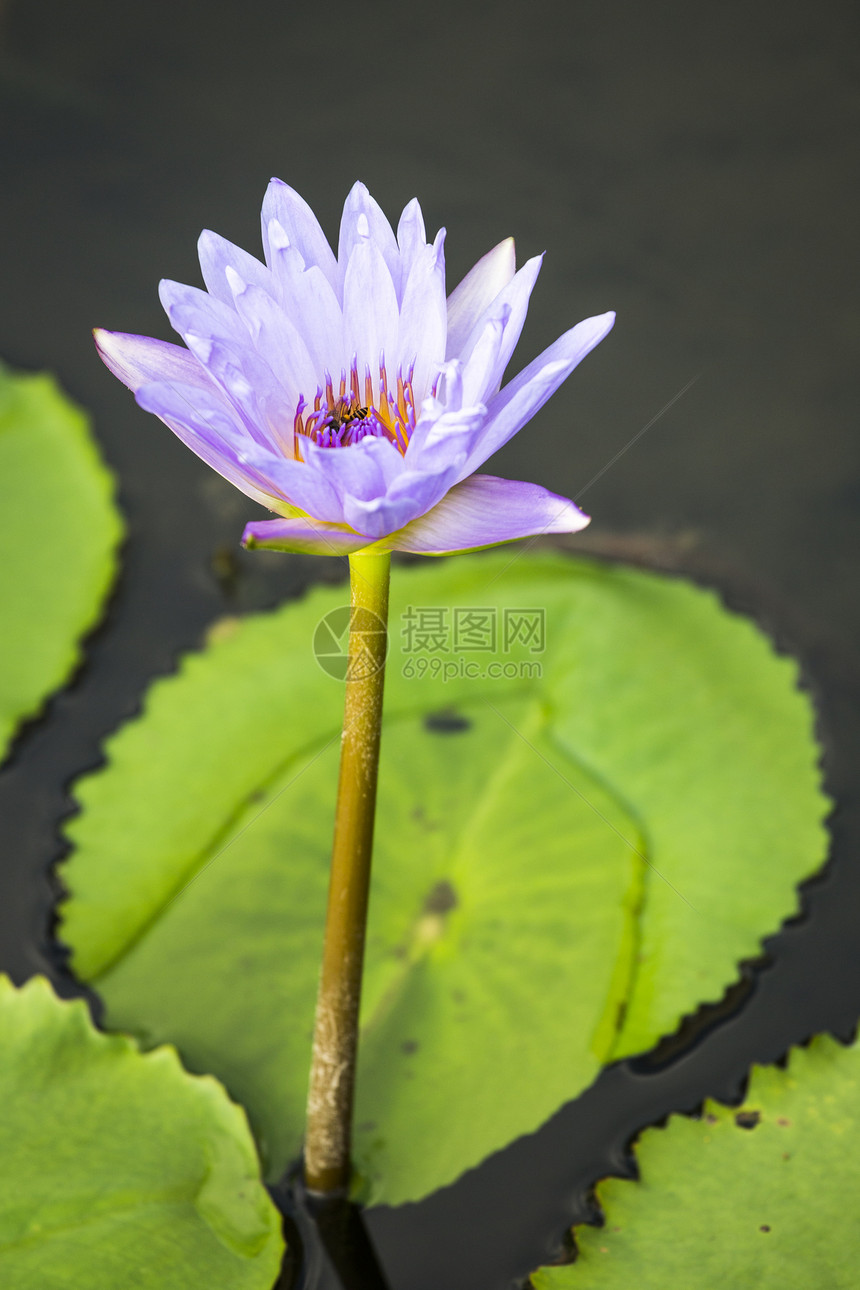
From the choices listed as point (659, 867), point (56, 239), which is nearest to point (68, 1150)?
point (659, 867)

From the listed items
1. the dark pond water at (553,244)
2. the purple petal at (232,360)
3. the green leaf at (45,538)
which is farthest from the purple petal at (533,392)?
the green leaf at (45,538)

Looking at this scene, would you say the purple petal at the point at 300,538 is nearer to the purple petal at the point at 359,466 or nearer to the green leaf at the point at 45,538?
the purple petal at the point at 359,466

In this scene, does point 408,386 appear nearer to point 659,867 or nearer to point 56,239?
point 659,867

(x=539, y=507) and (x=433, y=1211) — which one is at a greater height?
(x=539, y=507)

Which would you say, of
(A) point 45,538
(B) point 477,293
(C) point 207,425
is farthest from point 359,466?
(A) point 45,538

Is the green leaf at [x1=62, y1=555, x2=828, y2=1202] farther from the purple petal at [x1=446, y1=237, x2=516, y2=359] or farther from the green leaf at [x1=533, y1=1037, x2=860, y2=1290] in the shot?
the purple petal at [x1=446, y1=237, x2=516, y2=359]

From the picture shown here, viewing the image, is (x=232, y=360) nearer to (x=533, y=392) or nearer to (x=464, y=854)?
(x=533, y=392)

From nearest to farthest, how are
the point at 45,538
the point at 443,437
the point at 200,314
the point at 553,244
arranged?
the point at 443,437 → the point at 200,314 → the point at 45,538 → the point at 553,244
